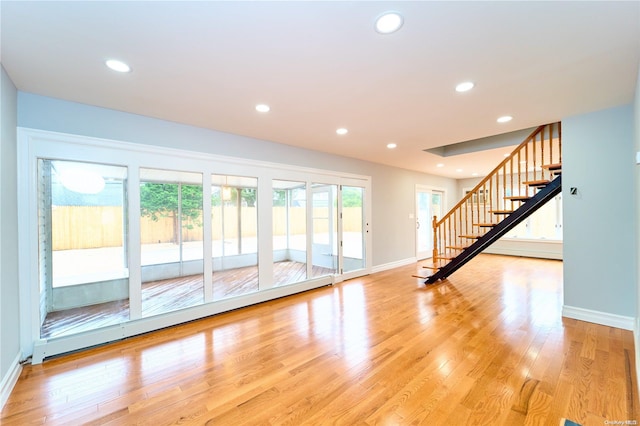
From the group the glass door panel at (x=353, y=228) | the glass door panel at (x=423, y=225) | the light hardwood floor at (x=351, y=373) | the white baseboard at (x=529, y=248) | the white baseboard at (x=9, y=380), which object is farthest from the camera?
the glass door panel at (x=423, y=225)

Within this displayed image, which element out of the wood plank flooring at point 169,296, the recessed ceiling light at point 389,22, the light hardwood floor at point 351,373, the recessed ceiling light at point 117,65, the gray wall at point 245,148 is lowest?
the light hardwood floor at point 351,373

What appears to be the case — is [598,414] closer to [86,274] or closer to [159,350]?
[159,350]

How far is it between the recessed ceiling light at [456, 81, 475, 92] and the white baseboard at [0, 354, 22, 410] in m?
4.43

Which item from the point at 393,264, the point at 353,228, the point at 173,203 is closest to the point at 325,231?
the point at 353,228

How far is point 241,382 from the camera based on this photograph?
7.08 ft

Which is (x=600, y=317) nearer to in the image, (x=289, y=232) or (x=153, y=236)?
(x=289, y=232)

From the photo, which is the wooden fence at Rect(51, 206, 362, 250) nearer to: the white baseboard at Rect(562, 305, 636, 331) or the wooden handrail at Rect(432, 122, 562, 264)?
the wooden handrail at Rect(432, 122, 562, 264)

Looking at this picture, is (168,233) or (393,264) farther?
(393,264)

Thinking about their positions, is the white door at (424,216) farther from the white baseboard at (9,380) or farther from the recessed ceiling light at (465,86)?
the white baseboard at (9,380)

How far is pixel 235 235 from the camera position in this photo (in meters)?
4.36

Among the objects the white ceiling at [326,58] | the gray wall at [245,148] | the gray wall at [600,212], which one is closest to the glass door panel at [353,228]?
the gray wall at [245,148]

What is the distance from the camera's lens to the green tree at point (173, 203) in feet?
11.2

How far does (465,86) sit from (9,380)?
4.59 metres

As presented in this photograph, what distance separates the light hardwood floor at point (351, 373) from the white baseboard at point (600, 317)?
4.4 inches
